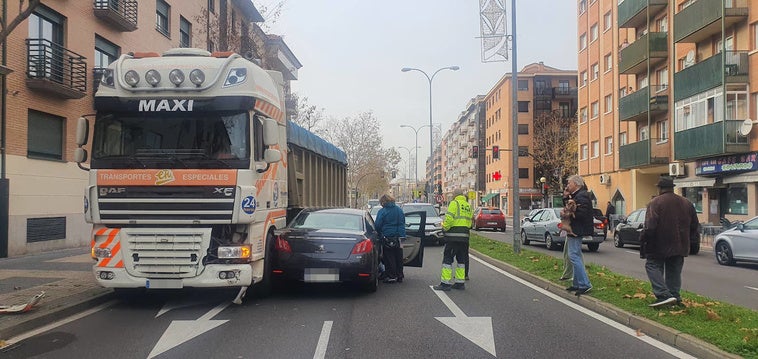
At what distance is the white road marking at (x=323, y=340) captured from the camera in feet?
18.3

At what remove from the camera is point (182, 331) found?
6.62m

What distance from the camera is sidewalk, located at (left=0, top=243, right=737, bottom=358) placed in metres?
6.18

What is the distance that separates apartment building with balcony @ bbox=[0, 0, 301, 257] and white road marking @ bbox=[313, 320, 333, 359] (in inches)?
393

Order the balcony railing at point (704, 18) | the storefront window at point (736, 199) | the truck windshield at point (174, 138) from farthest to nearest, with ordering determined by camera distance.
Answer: the storefront window at point (736, 199)
the balcony railing at point (704, 18)
the truck windshield at point (174, 138)

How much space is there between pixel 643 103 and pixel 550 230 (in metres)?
16.8

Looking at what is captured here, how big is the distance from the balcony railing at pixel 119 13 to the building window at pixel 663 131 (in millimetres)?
26623

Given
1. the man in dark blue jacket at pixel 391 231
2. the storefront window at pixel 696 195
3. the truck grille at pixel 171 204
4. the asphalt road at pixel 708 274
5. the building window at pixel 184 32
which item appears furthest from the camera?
the storefront window at pixel 696 195

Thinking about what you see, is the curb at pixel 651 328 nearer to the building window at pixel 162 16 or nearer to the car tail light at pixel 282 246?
the car tail light at pixel 282 246

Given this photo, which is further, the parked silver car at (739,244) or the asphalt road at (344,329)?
the parked silver car at (739,244)

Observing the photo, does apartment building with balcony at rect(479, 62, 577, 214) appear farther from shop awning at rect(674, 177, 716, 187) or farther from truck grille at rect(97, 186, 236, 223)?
truck grille at rect(97, 186, 236, 223)

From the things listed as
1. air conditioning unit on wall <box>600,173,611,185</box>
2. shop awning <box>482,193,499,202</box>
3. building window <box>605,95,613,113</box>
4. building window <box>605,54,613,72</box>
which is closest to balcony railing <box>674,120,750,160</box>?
air conditioning unit on wall <box>600,173,611,185</box>

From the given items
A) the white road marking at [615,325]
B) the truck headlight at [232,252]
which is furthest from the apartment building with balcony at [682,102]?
the truck headlight at [232,252]

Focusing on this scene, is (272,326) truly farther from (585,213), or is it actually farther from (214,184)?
(585,213)

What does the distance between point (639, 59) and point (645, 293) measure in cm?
2707
